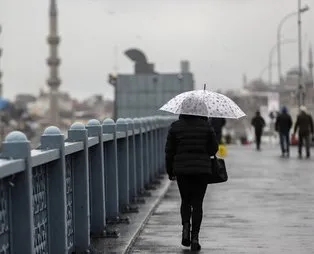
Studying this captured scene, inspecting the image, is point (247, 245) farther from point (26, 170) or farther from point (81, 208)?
point (26, 170)

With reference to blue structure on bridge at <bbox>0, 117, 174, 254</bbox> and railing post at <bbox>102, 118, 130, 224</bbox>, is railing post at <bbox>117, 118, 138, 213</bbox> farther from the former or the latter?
railing post at <bbox>102, 118, 130, 224</bbox>

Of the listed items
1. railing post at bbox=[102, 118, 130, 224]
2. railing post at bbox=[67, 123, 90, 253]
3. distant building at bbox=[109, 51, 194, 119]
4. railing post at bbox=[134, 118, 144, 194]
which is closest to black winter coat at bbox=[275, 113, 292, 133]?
distant building at bbox=[109, 51, 194, 119]

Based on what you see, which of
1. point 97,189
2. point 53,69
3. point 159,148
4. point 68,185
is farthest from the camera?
point 53,69

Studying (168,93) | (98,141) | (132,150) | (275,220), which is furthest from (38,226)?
(168,93)

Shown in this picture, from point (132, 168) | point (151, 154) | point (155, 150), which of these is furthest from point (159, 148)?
point (132, 168)

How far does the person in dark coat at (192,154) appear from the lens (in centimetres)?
995

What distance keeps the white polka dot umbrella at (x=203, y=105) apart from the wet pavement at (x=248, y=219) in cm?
143

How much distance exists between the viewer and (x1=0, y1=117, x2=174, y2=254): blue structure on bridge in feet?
22.0

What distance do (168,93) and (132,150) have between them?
106ft

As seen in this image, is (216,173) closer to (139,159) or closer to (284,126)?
→ (139,159)

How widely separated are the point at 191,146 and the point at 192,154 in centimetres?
8

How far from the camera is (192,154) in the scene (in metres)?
9.98

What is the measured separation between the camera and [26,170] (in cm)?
680

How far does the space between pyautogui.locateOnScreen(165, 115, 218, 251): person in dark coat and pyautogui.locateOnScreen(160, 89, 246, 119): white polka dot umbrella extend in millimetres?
120
